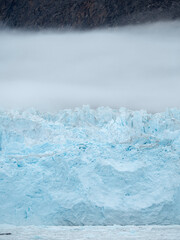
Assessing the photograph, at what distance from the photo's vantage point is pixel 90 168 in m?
9.29

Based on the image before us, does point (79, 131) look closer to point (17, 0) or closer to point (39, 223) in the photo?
point (39, 223)

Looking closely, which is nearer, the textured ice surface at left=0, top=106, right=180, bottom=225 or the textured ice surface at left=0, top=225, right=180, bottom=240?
the textured ice surface at left=0, top=225, right=180, bottom=240

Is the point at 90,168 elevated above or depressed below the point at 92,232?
above

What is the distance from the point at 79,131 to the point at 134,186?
1861mm

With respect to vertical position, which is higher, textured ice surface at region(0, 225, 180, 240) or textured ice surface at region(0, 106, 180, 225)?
textured ice surface at region(0, 106, 180, 225)

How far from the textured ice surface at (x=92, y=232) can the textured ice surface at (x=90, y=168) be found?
35 centimetres

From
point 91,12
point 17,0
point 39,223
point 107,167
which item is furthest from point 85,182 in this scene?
point 17,0

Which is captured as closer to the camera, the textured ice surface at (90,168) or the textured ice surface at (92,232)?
the textured ice surface at (92,232)

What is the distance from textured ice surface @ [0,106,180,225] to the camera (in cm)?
884

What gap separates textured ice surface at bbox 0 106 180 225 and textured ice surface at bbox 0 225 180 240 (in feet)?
1.14

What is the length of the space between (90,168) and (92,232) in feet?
5.45

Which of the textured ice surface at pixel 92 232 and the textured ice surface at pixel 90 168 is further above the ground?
the textured ice surface at pixel 90 168

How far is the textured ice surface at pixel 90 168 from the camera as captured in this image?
8.84 metres

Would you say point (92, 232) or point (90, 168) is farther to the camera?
point (90, 168)
